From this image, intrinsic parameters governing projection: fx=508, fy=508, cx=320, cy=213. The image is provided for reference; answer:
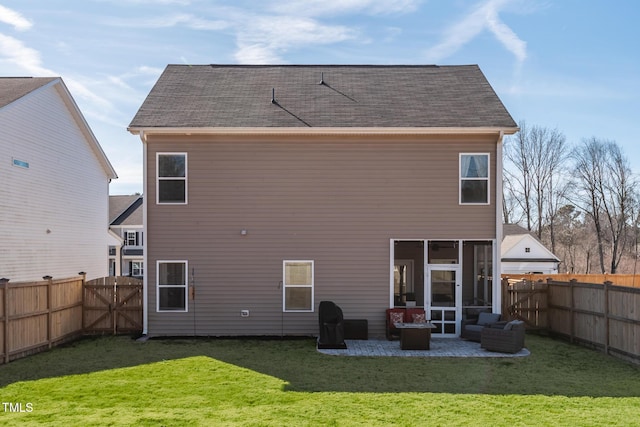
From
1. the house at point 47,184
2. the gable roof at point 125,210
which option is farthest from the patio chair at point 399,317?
the gable roof at point 125,210

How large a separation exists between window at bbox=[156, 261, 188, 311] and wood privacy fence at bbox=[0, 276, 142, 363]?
696 mm

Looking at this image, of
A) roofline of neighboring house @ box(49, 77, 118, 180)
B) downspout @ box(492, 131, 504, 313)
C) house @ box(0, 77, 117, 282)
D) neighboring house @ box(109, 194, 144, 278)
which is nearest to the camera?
downspout @ box(492, 131, 504, 313)

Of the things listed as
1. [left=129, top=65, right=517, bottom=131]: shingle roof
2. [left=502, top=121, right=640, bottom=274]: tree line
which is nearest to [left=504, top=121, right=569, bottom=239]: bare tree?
[left=502, top=121, right=640, bottom=274]: tree line

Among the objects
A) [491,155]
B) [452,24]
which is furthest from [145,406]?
[452,24]

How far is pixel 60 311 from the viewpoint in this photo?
12133 millimetres

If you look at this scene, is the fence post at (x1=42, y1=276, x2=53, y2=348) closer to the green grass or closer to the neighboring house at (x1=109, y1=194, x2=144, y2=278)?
the green grass

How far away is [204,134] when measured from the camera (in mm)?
13195

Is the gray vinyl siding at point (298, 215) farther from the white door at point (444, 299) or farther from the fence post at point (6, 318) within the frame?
the fence post at point (6, 318)

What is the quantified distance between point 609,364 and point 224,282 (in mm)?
8874

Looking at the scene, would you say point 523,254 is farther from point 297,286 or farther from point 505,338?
point 297,286

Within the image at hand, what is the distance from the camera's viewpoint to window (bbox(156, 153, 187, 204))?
13.2 meters

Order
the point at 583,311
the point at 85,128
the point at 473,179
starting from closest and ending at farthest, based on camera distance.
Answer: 1. the point at 583,311
2. the point at 473,179
3. the point at 85,128

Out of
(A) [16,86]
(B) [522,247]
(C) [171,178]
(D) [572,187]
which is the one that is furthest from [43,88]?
(D) [572,187]

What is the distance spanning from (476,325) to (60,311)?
33.4 ft
